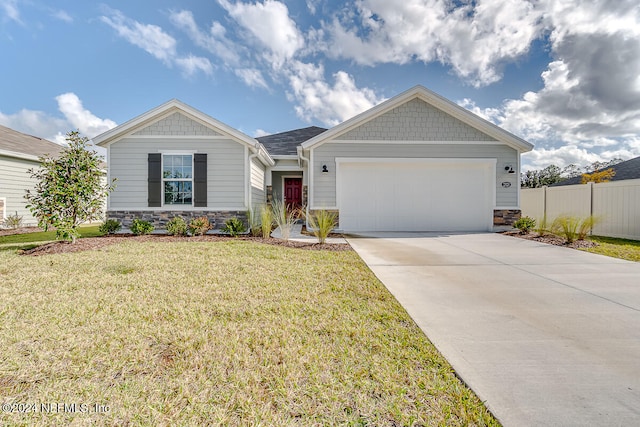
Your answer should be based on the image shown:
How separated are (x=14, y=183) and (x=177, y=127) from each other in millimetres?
7720

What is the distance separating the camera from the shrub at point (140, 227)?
8.48m

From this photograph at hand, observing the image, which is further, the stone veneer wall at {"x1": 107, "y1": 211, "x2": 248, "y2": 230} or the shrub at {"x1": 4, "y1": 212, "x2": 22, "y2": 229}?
the shrub at {"x1": 4, "y1": 212, "x2": 22, "y2": 229}

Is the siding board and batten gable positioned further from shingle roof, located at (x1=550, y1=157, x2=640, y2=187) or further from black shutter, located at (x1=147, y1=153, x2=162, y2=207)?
shingle roof, located at (x1=550, y1=157, x2=640, y2=187)

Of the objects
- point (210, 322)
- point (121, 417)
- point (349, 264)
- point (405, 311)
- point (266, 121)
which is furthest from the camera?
point (266, 121)

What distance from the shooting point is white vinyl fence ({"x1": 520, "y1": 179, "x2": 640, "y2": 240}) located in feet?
26.8

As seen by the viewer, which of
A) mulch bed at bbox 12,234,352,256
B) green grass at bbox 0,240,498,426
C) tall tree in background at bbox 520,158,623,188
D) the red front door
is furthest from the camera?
tall tree in background at bbox 520,158,623,188

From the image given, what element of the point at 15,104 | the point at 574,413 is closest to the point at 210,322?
the point at 574,413

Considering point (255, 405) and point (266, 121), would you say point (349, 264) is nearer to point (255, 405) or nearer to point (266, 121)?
point (255, 405)

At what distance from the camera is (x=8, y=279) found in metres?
4.04

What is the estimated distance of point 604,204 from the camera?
8.91 metres

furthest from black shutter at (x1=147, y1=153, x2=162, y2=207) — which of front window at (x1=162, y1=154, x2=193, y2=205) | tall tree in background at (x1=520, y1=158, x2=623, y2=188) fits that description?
tall tree in background at (x1=520, y1=158, x2=623, y2=188)

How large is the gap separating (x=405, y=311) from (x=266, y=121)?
644 inches

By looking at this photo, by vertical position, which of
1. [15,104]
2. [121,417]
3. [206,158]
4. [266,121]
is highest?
[15,104]

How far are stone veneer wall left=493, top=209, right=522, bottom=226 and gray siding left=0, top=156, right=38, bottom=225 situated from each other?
56.1ft
